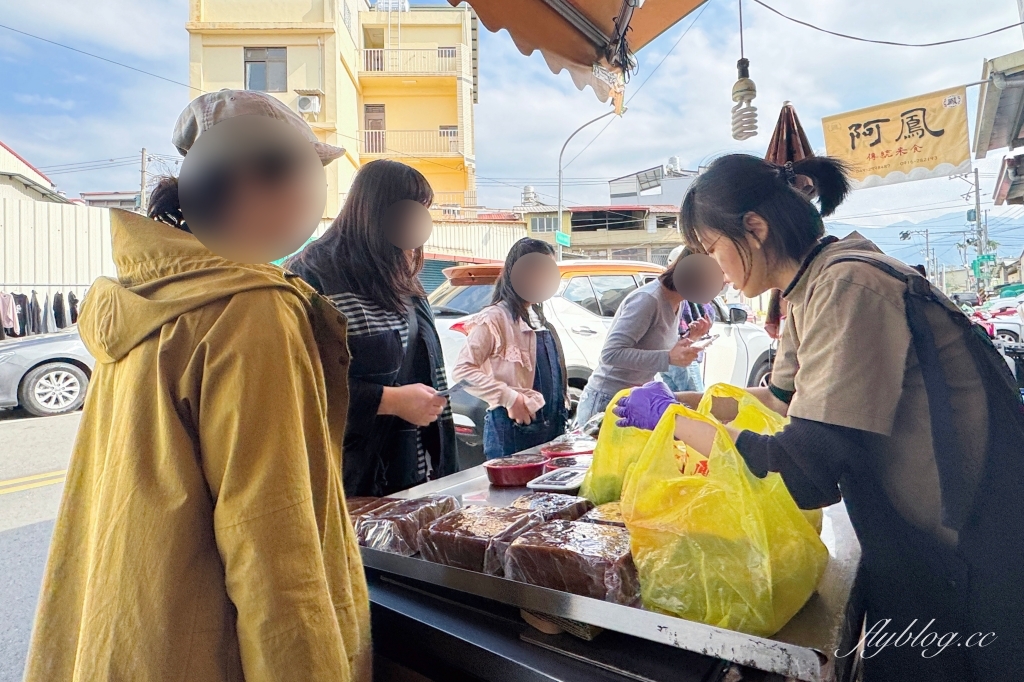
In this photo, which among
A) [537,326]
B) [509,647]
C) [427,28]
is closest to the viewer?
[509,647]

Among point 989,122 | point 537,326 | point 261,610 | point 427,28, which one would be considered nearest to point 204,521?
point 261,610

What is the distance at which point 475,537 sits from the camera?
113 centimetres

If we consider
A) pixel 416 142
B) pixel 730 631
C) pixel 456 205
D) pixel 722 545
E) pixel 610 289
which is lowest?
pixel 730 631

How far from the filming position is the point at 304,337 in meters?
0.85

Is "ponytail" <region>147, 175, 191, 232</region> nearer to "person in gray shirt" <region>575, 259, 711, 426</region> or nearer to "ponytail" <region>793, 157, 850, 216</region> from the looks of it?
"ponytail" <region>793, 157, 850, 216</region>

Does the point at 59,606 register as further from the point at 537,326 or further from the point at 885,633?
the point at 537,326

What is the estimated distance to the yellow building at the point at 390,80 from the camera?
1522 centimetres

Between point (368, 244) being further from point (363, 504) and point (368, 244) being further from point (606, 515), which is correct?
point (606, 515)

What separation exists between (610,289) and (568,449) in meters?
3.71

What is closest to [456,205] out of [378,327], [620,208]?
[620,208]

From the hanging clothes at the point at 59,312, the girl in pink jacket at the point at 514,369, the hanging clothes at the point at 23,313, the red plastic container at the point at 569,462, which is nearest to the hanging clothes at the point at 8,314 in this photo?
the hanging clothes at the point at 23,313

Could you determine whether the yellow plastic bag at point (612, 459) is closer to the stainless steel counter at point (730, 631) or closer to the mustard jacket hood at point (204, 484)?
the stainless steel counter at point (730, 631)

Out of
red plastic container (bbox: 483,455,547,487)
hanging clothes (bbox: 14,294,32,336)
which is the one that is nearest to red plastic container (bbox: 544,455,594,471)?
red plastic container (bbox: 483,455,547,487)

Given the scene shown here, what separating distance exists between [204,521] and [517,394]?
1.87m
